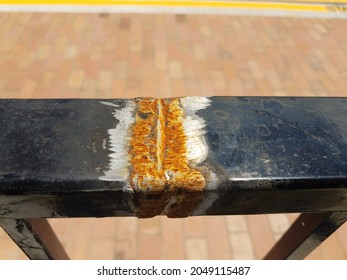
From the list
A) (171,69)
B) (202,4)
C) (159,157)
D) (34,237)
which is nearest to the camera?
(159,157)

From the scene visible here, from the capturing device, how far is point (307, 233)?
148 centimetres

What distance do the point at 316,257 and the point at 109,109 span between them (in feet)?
6.88

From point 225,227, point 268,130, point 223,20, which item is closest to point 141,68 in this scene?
point 223,20

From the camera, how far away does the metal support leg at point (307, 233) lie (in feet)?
4.28

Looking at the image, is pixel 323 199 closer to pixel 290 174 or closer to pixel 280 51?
pixel 290 174

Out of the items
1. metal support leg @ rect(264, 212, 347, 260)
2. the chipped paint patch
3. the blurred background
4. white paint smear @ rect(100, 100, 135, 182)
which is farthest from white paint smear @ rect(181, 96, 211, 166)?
the blurred background

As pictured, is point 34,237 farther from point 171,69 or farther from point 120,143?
point 171,69

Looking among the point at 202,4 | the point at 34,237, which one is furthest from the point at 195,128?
the point at 202,4

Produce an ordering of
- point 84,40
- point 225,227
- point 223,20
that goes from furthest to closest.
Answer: point 223,20
point 84,40
point 225,227

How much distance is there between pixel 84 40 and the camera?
14.3 ft

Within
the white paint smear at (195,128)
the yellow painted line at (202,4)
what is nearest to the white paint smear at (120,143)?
the white paint smear at (195,128)

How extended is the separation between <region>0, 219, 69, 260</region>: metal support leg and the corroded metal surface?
0.13 m

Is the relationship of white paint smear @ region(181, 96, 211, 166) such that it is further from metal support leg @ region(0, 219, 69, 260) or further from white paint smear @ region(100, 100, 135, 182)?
metal support leg @ region(0, 219, 69, 260)

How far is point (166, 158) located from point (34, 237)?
2.30 ft
